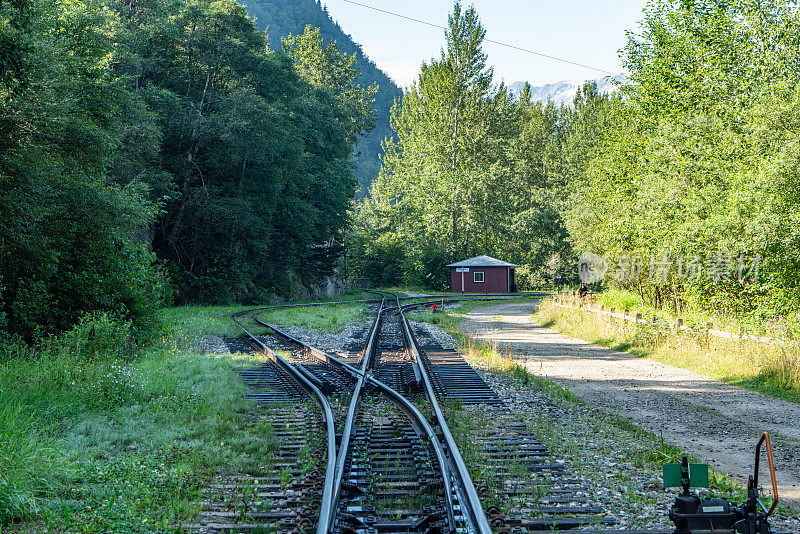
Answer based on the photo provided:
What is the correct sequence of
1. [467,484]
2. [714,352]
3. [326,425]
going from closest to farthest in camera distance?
[467,484]
[326,425]
[714,352]

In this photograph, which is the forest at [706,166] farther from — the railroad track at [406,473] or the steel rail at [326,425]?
the steel rail at [326,425]

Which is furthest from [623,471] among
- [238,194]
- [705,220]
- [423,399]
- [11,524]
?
[238,194]

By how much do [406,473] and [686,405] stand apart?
624 centimetres

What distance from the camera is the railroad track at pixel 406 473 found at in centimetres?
478

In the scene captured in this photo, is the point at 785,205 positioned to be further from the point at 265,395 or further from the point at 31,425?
the point at 31,425

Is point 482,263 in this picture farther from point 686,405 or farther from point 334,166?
point 686,405

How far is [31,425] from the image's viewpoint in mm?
7129

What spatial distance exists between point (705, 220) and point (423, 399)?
32.6 feet

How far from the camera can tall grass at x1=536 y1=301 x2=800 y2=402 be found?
11.4 m

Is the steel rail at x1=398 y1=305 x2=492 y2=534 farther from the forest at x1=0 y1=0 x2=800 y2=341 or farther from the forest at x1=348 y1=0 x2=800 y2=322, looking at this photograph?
the forest at x1=348 y1=0 x2=800 y2=322

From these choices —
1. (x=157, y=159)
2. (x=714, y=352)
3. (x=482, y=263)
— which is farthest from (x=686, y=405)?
(x=482, y=263)

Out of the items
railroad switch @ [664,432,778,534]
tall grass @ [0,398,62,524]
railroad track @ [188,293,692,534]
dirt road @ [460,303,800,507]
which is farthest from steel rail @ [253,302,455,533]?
dirt road @ [460,303,800,507]

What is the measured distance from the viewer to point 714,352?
1394cm

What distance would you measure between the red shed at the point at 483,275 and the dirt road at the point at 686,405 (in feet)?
132
